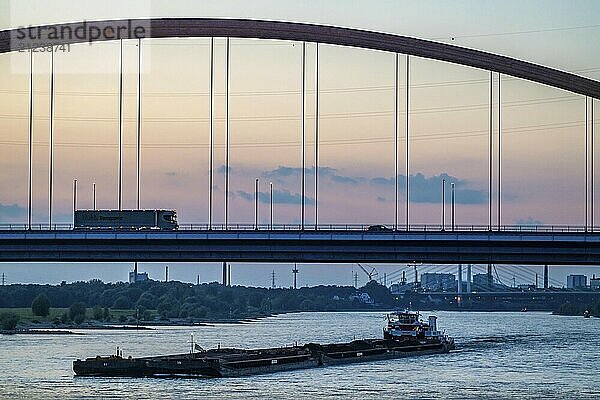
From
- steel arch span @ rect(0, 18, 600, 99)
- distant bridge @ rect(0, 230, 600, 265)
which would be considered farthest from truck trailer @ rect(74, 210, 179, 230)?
steel arch span @ rect(0, 18, 600, 99)

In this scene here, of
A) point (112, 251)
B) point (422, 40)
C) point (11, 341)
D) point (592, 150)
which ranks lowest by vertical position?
point (11, 341)

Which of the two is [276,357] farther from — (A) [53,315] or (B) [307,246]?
(A) [53,315]

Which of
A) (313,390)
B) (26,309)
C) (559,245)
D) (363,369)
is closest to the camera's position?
(559,245)

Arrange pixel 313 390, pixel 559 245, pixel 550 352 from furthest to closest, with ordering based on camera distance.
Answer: pixel 550 352, pixel 313 390, pixel 559 245

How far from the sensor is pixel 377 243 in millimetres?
59062

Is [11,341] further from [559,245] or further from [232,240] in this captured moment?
[559,245]

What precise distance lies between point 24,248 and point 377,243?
17508mm

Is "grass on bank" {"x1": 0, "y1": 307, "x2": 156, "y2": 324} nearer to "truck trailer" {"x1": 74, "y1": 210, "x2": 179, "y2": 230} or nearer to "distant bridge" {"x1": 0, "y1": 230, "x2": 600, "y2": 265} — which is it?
"truck trailer" {"x1": 74, "y1": 210, "x2": 179, "y2": 230}

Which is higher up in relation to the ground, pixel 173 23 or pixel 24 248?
pixel 173 23

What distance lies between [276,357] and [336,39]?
25.5m

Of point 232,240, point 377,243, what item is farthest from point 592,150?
point 232,240

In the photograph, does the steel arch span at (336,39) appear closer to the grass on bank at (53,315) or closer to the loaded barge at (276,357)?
the loaded barge at (276,357)

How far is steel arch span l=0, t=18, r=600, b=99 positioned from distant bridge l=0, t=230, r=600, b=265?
9.97m

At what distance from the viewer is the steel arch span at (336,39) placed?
63.7 meters
